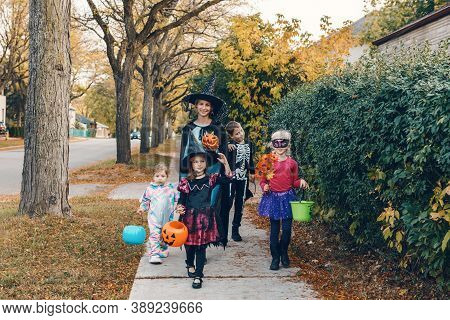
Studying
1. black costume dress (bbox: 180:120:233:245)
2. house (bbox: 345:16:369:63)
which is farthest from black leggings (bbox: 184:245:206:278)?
house (bbox: 345:16:369:63)

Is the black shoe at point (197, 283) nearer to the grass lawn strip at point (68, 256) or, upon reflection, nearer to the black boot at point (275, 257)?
the grass lawn strip at point (68, 256)

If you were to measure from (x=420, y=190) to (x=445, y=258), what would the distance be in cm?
56

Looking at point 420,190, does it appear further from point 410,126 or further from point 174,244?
point 174,244

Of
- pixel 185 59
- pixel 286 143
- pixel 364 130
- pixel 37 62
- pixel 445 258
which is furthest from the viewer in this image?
pixel 185 59

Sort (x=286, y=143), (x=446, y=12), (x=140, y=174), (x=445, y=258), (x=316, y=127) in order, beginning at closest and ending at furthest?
(x=445, y=258) < (x=286, y=143) < (x=316, y=127) < (x=140, y=174) < (x=446, y=12)

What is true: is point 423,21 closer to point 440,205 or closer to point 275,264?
point 275,264

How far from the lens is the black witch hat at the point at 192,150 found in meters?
6.08

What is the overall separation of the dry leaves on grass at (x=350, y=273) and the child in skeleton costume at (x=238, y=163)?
2.97 ft

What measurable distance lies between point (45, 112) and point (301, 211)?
4.35 meters

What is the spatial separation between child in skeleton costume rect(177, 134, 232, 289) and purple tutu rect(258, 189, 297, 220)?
721 mm

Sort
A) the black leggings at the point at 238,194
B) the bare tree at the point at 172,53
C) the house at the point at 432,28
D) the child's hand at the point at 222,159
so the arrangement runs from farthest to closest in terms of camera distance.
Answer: the bare tree at the point at 172,53 → the house at the point at 432,28 → the black leggings at the point at 238,194 → the child's hand at the point at 222,159

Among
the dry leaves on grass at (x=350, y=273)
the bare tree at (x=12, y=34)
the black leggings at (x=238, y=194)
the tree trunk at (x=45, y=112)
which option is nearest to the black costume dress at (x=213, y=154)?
the black leggings at (x=238, y=194)

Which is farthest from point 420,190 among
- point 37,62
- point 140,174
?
point 140,174

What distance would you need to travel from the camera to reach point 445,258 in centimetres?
457
